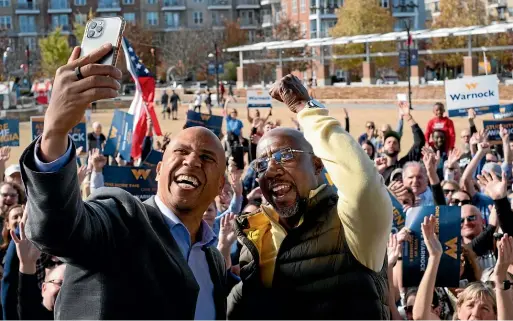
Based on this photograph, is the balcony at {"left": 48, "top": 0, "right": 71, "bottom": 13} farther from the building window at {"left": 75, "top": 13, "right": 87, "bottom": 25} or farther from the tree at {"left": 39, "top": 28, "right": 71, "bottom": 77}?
the tree at {"left": 39, "top": 28, "right": 71, "bottom": 77}

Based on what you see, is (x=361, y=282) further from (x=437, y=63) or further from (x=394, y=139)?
(x=437, y=63)

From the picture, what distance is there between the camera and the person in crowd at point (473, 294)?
16.6ft

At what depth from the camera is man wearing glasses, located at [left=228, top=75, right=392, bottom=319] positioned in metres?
3.65

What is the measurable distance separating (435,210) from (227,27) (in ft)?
315

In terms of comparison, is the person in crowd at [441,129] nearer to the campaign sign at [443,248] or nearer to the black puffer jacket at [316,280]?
the campaign sign at [443,248]

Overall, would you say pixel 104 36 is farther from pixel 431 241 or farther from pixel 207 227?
pixel 431 241

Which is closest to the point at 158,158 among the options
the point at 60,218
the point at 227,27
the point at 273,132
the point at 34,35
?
the point at 273,132

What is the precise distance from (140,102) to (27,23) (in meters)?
103

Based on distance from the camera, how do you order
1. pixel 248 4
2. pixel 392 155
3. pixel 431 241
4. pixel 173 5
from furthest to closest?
1. pixel 248 4
2. pixel 173 5
3. pixel 392 155
4. pixel 431 241

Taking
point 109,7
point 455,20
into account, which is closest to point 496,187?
point 455,20

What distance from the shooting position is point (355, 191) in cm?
362

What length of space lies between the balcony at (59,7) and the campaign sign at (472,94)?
101 meters

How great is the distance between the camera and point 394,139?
36.1 feet

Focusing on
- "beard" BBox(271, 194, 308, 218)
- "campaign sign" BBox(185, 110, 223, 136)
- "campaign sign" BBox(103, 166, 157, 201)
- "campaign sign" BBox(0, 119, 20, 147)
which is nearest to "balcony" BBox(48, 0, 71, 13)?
"campaign sign" BBox(185, 110, 223, 136)
